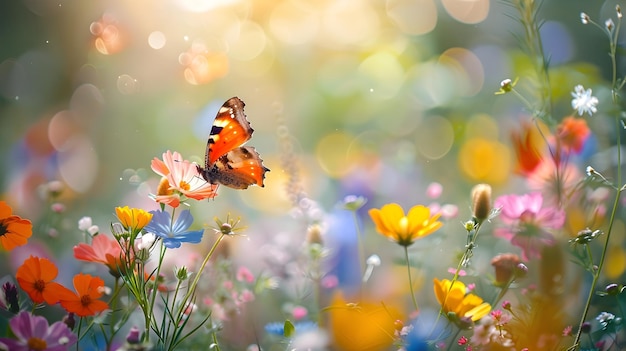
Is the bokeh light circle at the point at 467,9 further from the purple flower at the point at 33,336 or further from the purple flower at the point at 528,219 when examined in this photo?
the purple flower at the point at 33,336

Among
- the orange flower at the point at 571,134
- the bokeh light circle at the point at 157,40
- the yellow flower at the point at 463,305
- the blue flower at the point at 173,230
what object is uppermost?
the bokeh light circle at the point at 157,40

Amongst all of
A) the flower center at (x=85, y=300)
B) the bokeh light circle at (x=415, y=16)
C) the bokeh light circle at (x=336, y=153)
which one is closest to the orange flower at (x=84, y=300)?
the flower center at (x=85, y=300)

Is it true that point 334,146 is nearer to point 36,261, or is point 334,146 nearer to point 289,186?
point 289,186

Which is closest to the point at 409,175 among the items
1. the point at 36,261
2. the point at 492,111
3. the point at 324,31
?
the point at 492,111

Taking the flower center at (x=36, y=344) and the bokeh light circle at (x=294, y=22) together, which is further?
the bokeh light circle at (x=294, y=22)

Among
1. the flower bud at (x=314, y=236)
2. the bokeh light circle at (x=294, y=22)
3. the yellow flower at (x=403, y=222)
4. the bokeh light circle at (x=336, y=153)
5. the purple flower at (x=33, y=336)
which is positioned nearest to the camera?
the purple flower at (x=33, y=336)

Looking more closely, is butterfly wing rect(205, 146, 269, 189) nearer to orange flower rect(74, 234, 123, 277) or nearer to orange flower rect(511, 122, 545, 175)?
orange flower rect(74, 234, 123, 277)

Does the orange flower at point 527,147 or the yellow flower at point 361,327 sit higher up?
the yellow flower at point 361,327

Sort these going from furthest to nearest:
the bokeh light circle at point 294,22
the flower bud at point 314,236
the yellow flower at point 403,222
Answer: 1. the bokeh light circle at point 294,22
2. the flower bud at point 314,236
3. the yellow flower at point 403,222
